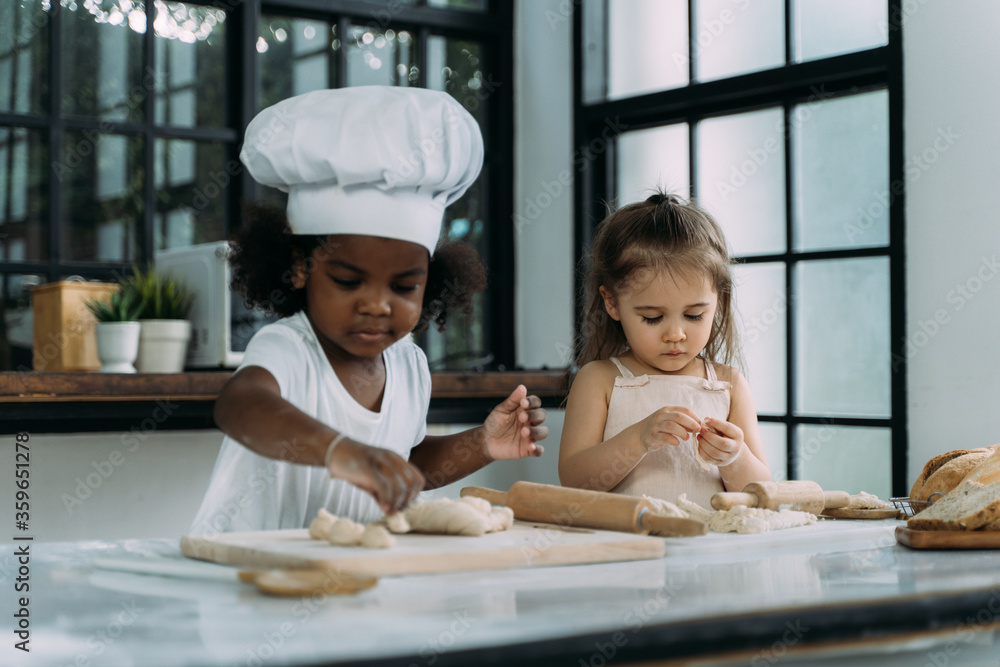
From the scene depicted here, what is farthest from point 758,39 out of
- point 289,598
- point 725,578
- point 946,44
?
point 289,598

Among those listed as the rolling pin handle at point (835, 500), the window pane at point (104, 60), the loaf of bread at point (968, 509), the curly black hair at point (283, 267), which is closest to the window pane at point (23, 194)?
the window pane at point (104, 60)

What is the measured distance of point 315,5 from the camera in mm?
3145

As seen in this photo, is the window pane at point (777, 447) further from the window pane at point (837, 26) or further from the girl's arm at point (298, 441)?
the girl's arm at point (298, 441)

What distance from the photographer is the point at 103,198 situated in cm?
282

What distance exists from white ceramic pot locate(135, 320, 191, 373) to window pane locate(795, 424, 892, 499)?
1.68 metres

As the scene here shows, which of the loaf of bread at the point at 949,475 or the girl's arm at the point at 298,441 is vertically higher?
the girl's arm at the point at 298,441

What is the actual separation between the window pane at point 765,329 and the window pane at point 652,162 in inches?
14.2

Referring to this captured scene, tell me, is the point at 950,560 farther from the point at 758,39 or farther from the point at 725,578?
the point at 758,39

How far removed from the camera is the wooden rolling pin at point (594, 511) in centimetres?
108

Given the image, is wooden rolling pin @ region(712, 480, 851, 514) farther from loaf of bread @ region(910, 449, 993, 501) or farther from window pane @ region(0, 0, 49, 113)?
window pane @ region(0, 0, 49, 113)

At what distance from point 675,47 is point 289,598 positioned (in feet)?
8.88

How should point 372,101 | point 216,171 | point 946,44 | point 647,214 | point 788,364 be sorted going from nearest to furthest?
point 372,101 → point 647,214 → point 946,44 → point 788,364 → point 216,171

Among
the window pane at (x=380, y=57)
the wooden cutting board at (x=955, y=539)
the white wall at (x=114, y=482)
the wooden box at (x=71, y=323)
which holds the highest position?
the window pane at (x=380, y=57)

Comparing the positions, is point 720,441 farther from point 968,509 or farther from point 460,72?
point 460,72
